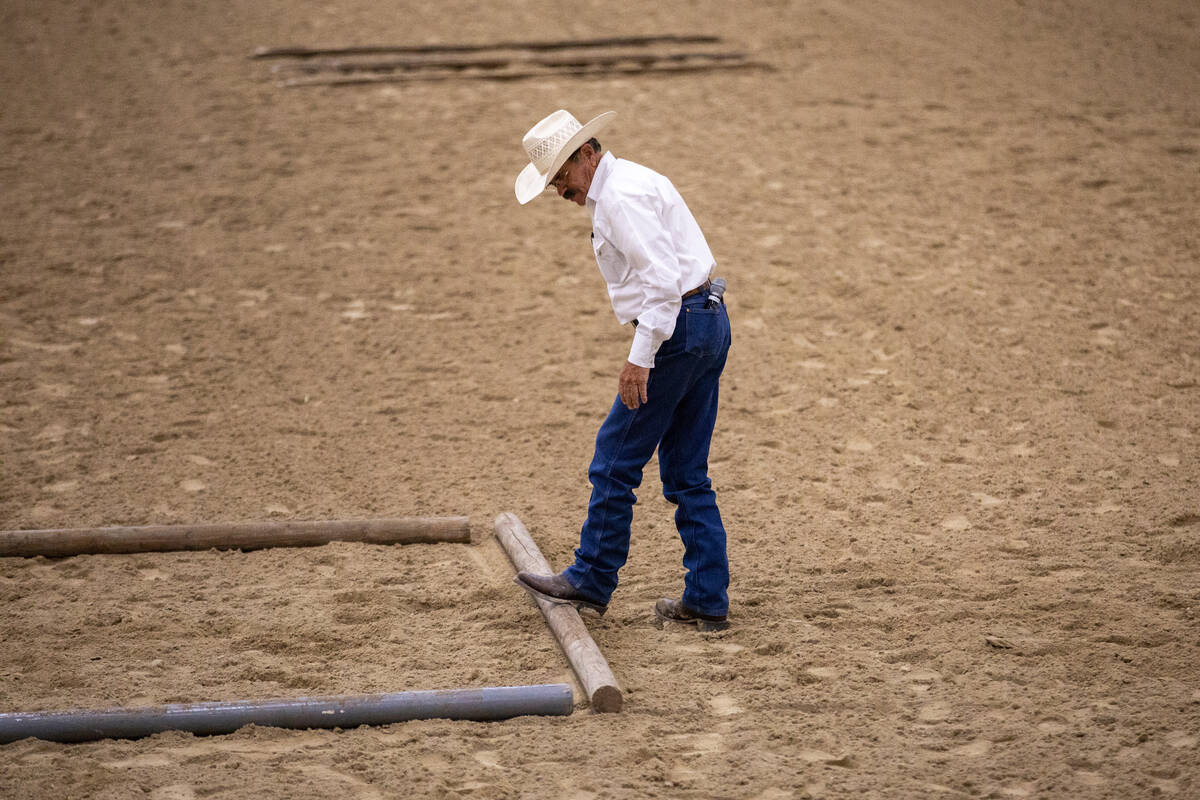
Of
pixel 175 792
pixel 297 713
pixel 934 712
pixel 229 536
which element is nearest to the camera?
pixel 175 792

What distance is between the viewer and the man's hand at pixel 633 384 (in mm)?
3990

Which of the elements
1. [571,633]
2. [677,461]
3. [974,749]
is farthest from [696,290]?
[974,749]

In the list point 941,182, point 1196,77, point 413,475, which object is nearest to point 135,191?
point 413,475

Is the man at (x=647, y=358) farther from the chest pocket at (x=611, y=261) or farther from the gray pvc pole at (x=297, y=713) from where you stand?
the gray pvc pole at (x=297, y=713)

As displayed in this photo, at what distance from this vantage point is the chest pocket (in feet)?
13.3

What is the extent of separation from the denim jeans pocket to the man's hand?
196 millimetres

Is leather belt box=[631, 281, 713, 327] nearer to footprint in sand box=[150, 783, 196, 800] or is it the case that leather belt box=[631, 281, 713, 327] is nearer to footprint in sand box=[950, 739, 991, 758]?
footprint in sand box=[950, 739, 991, 758]

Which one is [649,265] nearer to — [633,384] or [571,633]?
[633,384]

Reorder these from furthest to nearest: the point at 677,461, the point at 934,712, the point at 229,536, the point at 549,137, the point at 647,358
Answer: the point at 229,536, the point at 677,461, the point at 549,137, the point at 647,358, the point at 934,712

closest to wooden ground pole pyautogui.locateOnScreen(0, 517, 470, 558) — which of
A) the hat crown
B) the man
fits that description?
the man

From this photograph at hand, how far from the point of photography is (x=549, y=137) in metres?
4.06

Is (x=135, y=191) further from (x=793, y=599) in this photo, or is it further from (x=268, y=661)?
(x=793, y=599)

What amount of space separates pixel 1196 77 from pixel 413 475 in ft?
31.6

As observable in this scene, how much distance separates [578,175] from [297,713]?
2.04m
